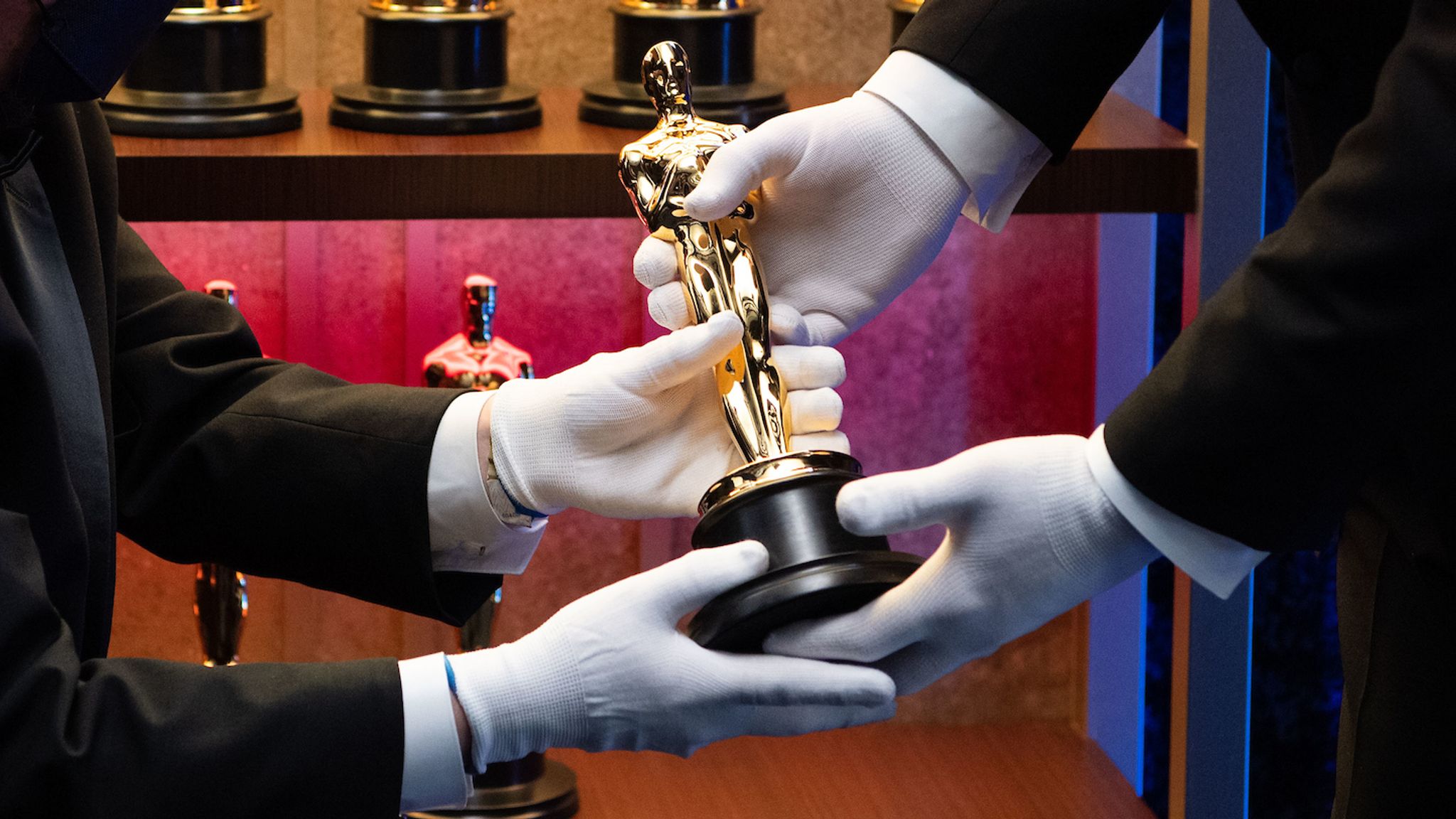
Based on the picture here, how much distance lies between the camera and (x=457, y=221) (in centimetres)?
168

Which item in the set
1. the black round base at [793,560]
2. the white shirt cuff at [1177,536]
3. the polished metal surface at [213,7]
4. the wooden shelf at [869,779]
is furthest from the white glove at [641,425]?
the wooden shelf at [869,779]

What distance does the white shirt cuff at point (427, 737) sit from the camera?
78 centimetres

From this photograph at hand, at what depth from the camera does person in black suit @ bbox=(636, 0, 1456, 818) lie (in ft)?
2.24

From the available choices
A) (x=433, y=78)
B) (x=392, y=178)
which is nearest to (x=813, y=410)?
(x=392, y=178)

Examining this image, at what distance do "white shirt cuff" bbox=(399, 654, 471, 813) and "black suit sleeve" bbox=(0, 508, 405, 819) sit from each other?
1 centimetres

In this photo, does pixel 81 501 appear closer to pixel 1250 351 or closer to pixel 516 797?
pixel 1250 351

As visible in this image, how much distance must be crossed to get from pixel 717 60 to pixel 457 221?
36 centimetres

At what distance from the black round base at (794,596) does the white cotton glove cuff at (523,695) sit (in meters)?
0.07

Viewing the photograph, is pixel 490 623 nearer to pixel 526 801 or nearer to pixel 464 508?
pixel 526 801

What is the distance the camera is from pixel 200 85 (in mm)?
1413

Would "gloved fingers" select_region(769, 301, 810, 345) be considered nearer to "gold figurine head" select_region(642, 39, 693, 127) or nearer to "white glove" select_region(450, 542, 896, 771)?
"gold figurine head" select_region(642, 39, 693, 127)

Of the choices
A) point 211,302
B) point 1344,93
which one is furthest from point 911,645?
point 211,302

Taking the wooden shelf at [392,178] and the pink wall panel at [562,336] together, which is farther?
the pink wall panel at [562,336]

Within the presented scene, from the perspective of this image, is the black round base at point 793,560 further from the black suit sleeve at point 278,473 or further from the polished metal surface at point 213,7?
the polished metal surface at point 213,7
